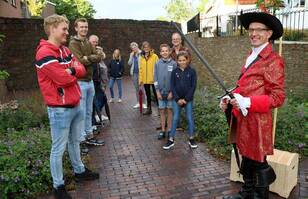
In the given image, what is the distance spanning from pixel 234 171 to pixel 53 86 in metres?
2.64

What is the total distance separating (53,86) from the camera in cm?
391

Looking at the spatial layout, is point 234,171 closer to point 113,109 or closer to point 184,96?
point 184,96

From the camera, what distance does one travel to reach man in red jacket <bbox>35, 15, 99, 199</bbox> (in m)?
3.84

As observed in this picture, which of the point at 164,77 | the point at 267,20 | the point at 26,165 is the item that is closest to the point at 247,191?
the point at 267,20

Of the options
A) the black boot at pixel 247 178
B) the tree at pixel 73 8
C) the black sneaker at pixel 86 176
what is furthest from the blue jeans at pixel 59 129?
the tree at pixel 73 8

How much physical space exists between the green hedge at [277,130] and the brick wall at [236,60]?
8.73 feet

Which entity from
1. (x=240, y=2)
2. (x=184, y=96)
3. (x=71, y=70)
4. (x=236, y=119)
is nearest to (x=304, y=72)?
(x=184, y=96)

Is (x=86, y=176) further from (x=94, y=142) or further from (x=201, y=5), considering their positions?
(x=201, y=5)

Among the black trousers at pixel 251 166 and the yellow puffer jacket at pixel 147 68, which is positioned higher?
the yellow puffer jacket at pixel 147 68

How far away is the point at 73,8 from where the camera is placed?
4009cm

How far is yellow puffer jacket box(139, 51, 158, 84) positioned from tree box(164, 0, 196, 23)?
167ft

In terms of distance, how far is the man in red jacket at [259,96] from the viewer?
3.37 m

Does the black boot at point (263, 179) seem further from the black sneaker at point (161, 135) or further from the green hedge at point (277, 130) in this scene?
the black sneaker at point (161, 135)

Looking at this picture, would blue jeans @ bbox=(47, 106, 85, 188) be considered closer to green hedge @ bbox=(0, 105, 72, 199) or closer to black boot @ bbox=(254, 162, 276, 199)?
green hedge @ bbox=(0, 105, 72, 199)
